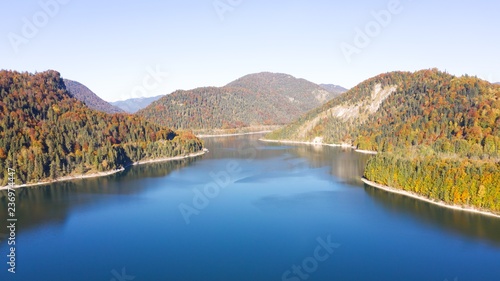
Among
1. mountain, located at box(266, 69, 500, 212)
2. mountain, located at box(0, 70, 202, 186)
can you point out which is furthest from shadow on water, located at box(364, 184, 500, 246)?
mountain, located at box(0, 70, 202, 186)

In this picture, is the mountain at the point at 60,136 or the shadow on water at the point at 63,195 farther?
the mountain at the point at 60,136

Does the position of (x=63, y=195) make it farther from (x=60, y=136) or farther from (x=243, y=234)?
(x=243, y=234)

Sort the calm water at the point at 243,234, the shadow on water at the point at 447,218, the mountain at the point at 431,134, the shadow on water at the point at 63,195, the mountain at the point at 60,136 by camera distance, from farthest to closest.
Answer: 1. the mountain at the point at 60,136
2. the mountain at the point at 431,134
3. the shadow on water at the point at 63,195
4. the shadow on water at the point at 447,218
5. the calm water at the point at 243,234

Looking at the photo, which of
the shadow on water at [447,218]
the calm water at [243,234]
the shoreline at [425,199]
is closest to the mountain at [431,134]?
the shoreline at [425,199]

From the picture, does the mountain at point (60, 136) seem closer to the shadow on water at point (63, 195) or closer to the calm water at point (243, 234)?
the shadow on water at point (63, 195)

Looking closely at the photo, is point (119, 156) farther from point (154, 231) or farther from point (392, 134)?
point (392, 134)

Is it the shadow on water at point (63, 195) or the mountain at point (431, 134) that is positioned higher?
the mountain at point (431, 134)
